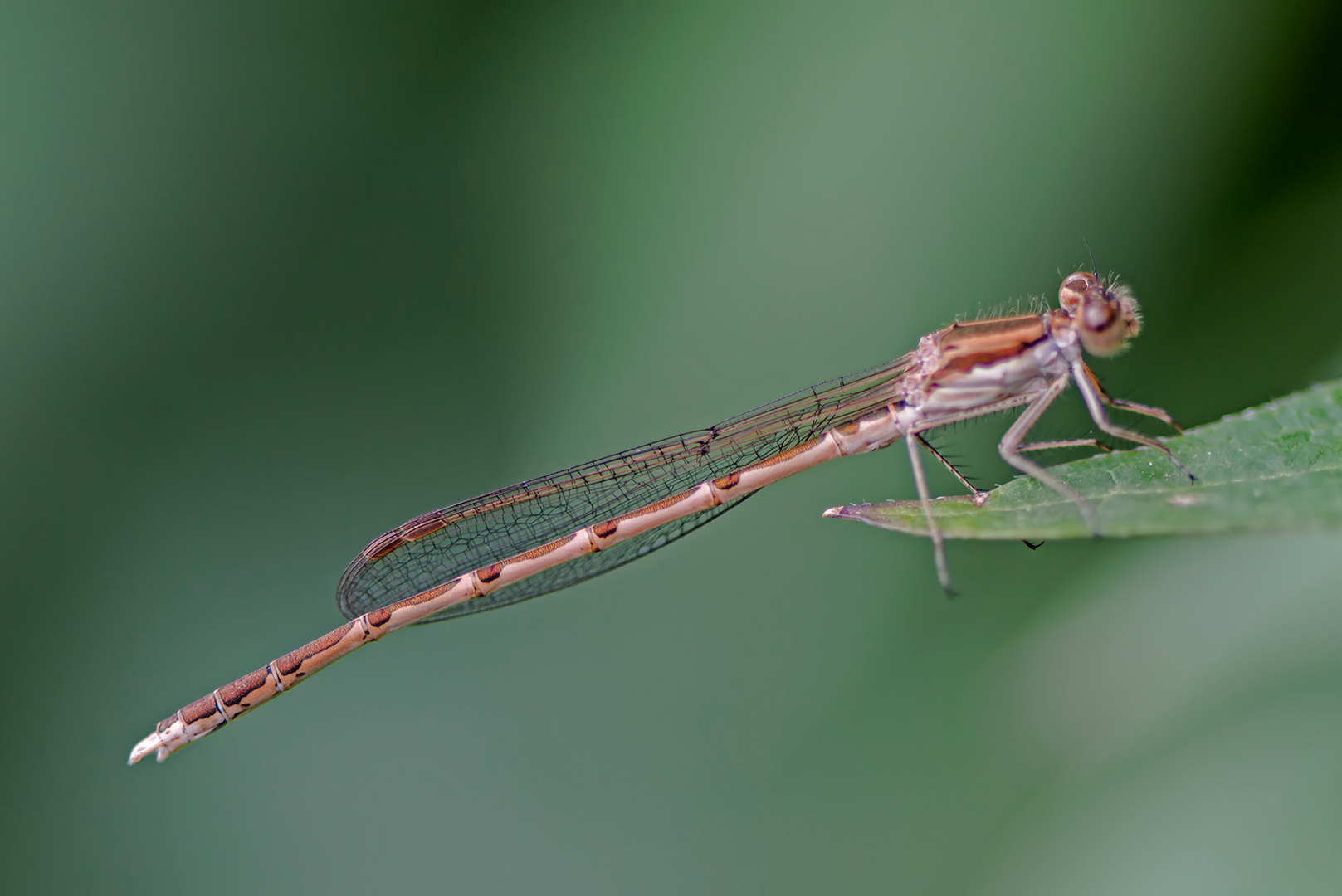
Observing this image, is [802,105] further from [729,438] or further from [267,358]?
[267,358]

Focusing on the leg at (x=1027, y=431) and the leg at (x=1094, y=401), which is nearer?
the leg at (x=1027, y=431)

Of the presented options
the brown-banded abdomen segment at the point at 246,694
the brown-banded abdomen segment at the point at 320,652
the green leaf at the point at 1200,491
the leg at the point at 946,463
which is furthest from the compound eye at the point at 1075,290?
the brown-banded abdomen segment at the point at 246,694

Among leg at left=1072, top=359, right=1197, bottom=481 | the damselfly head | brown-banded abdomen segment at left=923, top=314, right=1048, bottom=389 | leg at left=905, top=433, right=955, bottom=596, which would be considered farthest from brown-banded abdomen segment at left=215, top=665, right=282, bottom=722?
the damselfly head

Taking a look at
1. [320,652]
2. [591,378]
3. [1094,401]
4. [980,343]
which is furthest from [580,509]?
[1094,401]

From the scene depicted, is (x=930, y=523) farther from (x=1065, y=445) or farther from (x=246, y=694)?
(x=246, y=694)

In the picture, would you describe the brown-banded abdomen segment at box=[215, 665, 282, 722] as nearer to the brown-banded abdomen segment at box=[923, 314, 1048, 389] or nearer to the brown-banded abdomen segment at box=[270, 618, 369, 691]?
the brown-banded abdomen segment at box=[270, 618, 369, 691]

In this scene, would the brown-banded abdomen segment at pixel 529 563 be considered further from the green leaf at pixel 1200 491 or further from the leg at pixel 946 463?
the green leaf at pixel 1200 491
